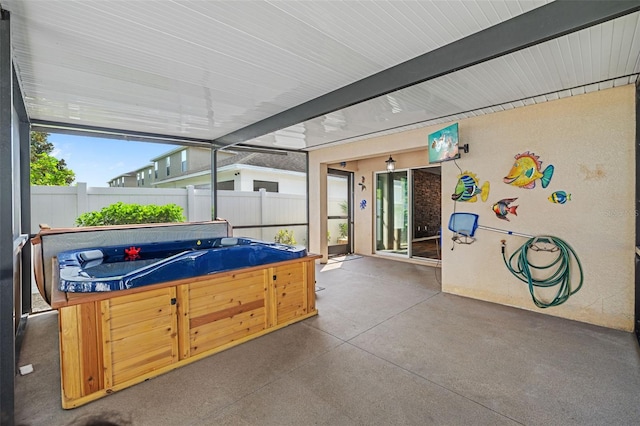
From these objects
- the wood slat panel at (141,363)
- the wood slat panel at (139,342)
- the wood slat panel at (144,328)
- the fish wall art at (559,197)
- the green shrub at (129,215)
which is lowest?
the wood slat panel at (141,363)

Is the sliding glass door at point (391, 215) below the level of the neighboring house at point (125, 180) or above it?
below

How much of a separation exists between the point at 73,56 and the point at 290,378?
3070mm

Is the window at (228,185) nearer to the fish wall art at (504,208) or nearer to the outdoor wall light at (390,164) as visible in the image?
Answer: the outdoor wall light at (390,164)

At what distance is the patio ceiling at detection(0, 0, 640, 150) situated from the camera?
5.89 ft

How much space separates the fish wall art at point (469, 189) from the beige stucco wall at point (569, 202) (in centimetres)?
8

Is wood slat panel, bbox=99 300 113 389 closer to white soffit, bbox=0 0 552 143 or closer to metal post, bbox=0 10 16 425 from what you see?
metal post, bbox=0 10 16 425

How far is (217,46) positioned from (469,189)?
3.60m

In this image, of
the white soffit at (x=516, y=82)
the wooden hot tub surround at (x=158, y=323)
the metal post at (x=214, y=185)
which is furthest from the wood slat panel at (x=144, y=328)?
the metal post at (x=214, y=185)

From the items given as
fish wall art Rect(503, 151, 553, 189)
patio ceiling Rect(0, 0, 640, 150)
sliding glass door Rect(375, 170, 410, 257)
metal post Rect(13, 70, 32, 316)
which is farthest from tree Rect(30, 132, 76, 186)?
fish wall art Rect(503, 151, 553, 189)

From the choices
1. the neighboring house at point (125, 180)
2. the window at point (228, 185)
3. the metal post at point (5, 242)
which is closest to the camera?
the metal post at point (5, 242)

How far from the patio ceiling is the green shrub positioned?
4.68 ft

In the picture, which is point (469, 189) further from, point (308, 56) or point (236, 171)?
point (236, 171)

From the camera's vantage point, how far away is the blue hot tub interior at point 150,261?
6.98 feet

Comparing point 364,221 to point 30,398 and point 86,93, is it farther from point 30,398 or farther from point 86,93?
point 30,398
